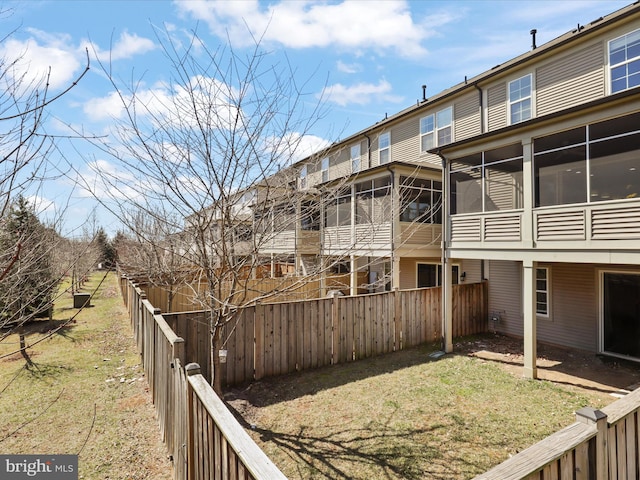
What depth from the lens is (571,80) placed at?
10.3m

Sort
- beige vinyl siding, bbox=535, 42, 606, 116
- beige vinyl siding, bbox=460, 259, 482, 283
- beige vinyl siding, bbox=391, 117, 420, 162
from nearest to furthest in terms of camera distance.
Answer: beige vinyl siding, bbox=535, 42, 606, 116, beige vinyl siding, bbox=460, 259, 482, 283, beige vinyl siding, bbox=391, 117, 420, 162

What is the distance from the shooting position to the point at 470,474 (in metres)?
4.12

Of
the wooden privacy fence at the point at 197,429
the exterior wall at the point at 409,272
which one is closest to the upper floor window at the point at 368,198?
the exterior wall at the point at 409,272

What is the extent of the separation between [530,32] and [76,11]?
47.0 feet

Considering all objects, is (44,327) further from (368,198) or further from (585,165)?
(585,165)

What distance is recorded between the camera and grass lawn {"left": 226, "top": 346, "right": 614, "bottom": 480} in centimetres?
439

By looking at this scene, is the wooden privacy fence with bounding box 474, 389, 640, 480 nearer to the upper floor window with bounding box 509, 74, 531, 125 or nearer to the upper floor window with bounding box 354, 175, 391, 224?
the upper floor window with bounding box 354, 175, 391, 224

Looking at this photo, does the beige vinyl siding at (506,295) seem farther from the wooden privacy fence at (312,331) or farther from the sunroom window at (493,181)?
the wooden privacy fence at (312,331)

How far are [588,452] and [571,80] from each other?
11674mm

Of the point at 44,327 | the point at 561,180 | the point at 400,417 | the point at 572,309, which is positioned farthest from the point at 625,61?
the point at 44,327

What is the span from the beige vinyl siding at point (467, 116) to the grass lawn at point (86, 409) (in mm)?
12907

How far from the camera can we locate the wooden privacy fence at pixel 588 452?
1967 mm

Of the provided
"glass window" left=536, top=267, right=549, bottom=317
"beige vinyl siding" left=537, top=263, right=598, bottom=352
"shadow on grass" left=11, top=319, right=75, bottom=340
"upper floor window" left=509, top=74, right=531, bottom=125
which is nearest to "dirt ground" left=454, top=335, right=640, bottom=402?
"beige vinyl siding" left=537, top=263, right=598, bottom=352

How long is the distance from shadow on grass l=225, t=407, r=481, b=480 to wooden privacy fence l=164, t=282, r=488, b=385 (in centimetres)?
179
